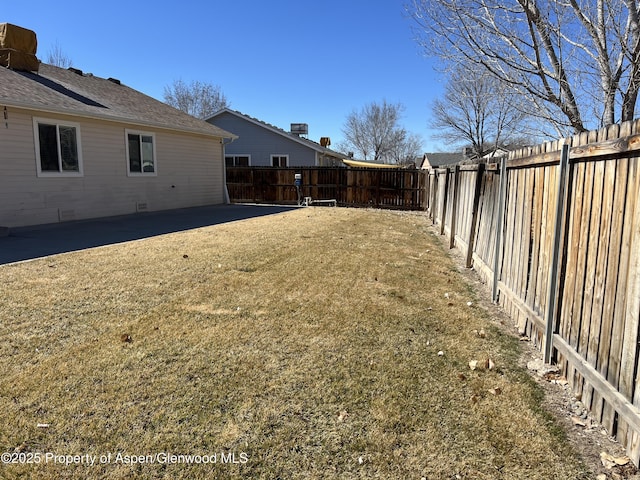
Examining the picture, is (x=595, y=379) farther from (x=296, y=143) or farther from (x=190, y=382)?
(x=296, y=143)

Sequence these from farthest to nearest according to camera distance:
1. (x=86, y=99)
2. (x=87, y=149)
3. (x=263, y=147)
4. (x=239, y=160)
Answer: (x=239, y=160) → (x=263, y=147) → (x=86, y=99) → (x=87, y=149)

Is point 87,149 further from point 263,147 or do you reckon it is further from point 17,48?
point 263,147

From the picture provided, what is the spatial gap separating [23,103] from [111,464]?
940 cm

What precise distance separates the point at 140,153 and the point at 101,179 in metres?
1.83

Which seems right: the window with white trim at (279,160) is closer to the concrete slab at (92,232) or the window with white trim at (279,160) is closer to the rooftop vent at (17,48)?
the concrete slab at (92,232)

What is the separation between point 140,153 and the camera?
12609 mm

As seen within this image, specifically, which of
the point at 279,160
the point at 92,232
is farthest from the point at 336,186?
the point at 92,232

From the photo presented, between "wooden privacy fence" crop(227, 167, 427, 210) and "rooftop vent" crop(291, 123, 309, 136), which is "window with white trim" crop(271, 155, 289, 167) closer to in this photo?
"wooden privacy fence" crop(227, 167, 427, 210)

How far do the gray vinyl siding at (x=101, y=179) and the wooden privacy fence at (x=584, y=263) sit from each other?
10009 mm

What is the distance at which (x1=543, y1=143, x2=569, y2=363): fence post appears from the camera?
3025mm

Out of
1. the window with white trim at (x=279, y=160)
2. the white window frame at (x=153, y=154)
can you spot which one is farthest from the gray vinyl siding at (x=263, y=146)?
the white window frame at (x=153, y=154)

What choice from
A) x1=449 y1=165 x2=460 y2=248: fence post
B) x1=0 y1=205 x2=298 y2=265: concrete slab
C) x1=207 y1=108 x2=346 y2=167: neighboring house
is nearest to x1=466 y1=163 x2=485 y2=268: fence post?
x1=449 y1=165 x2=460 y2=248: fence post

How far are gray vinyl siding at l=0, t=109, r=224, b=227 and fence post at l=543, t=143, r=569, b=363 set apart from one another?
34.2 ft

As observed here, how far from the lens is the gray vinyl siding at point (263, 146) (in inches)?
906
